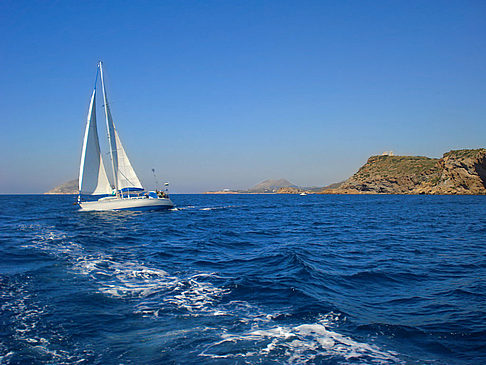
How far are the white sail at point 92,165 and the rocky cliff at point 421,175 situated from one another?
4159 inches

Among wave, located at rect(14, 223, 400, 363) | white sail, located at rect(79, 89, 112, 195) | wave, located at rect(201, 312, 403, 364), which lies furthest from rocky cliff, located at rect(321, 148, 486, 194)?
wave, located at rect(201, 312, 403, 364)

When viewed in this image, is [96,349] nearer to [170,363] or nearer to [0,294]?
[170,363]

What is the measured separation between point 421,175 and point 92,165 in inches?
5488

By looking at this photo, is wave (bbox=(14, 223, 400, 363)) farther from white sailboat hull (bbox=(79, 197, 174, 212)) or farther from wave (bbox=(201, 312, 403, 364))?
white sailboat hull (bbox=(79, 197, 174, 212))

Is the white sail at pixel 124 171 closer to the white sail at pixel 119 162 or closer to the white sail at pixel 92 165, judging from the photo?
the white sail at pixel 119 162

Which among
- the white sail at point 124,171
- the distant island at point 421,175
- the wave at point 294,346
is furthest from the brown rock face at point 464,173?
the wave at point 294,346

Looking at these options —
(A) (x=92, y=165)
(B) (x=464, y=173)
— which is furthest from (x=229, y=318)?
(B) (x=464, y=173)

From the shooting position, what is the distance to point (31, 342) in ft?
18.2

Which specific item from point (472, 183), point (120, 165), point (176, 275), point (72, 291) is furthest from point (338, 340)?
point (472, 183)

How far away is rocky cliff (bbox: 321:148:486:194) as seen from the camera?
98188 millimetres

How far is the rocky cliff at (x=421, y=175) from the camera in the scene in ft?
322

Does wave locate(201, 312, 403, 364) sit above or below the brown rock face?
below

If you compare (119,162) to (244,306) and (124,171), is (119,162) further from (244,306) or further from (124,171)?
(244,306)

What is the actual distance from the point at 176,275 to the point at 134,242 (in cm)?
855
